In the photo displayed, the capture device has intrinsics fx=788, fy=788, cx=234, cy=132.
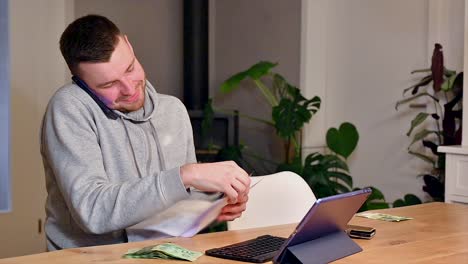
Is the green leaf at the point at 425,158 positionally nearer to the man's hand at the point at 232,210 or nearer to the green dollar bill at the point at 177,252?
the man's hand at the point at 232,210

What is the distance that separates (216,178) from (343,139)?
3315 mm

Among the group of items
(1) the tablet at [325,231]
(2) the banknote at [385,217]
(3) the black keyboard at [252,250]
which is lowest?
(2) the banknote at [385,217]

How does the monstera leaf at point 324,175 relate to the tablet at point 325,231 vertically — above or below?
below

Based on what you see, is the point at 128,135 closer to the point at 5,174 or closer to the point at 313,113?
the point at 5,174

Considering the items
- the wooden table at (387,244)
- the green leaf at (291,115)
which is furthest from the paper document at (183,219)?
the green leaf at (291,115)

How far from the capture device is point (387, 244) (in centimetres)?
198

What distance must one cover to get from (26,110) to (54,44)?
0.46 meters

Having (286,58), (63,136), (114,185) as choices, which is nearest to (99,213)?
(114,185)

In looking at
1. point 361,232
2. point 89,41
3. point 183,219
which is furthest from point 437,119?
point 89,41

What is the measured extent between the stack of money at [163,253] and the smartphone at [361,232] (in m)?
0.49

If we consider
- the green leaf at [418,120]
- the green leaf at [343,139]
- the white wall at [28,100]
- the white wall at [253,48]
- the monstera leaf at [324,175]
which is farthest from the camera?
the white wall at [253,48]

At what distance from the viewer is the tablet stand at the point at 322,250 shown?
1.66m

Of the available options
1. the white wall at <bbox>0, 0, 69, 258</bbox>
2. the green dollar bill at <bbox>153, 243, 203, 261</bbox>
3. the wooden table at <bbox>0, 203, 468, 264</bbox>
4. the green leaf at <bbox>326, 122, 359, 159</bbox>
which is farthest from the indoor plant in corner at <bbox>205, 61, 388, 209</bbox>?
the green dollar bill at <bbox>153, 243, 203, 261</bbox>

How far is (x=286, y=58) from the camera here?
5.62 m
